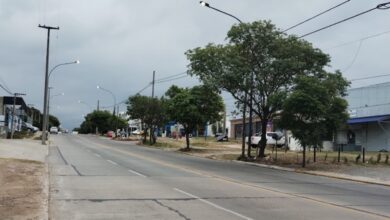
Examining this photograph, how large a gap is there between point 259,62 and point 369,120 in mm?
16282

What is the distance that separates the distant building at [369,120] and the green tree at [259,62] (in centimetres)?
1300

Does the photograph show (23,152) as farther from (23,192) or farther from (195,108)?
(23,192)

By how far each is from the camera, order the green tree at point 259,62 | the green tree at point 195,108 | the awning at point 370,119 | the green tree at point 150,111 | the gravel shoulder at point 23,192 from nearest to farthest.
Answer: the gravel shoulder at point 23,192, the green tree at point 259,62, the awning at point 370,119, the green tree at point 195,108, the green tree at point 150,111

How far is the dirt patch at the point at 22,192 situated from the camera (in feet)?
38.3

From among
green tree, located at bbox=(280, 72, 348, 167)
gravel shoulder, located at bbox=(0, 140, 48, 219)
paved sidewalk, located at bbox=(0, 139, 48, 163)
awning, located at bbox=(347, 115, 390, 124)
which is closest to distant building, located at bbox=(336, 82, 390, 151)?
awning, located at bbox=(347, 115, 390, 124)

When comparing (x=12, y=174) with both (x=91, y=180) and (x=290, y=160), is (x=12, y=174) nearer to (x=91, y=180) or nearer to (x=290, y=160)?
(x=91, y=180)

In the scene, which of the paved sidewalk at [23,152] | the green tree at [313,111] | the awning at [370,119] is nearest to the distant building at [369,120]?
the awning at [370,119]

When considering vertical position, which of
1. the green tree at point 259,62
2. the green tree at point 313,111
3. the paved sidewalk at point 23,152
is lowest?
the paved sidewalk at point 23,152

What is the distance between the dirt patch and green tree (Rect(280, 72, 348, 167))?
14.7m

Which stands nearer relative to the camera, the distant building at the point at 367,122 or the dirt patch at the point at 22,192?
the dirt patch at the point at 22,192

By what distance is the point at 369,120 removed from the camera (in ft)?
158

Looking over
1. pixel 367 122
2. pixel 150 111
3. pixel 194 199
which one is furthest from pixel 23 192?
pixel 150 111

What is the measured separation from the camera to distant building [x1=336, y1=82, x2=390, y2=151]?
159 feet

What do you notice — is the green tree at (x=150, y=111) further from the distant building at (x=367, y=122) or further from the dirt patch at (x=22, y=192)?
the dirt patch at (x=22, y=192)
